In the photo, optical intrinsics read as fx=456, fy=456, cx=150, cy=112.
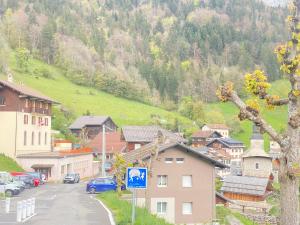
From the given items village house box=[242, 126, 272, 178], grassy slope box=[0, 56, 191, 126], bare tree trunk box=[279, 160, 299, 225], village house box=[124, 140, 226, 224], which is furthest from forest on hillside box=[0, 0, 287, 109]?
bare tree trunk box=[279, 160, 299, 225]

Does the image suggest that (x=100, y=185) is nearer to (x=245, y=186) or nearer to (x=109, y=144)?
(x=245, y=186)

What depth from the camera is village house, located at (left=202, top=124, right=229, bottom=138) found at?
408ft

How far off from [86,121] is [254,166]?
37.6 metres

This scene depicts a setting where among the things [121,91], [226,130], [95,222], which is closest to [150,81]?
[121,91]

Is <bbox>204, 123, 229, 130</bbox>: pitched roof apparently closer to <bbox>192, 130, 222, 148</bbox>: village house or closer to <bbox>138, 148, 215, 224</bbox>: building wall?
<bbox>192, 130, 222, 148</bbox>: village house

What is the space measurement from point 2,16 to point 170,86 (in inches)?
2696

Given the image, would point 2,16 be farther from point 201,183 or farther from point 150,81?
point 201,183

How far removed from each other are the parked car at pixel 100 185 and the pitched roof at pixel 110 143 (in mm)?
45653

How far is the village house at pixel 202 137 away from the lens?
11212 centimetres

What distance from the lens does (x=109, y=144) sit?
9225 centimetres

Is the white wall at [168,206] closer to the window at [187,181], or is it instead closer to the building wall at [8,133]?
the window at [187,181]

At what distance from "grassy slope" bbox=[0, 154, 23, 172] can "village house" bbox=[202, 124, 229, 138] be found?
75.2 meters

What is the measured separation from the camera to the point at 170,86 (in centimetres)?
15762

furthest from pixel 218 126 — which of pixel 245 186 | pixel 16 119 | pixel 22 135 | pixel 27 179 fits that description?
pixel 27 179
